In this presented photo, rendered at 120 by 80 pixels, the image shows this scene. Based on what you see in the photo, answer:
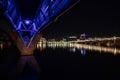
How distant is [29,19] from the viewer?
54156 mm

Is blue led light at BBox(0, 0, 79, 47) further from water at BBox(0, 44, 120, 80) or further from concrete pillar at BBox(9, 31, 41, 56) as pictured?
water at BBox(0, 44, 120, 80)

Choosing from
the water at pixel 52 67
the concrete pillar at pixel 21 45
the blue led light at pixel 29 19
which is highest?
the blue led light at pixel 29 19

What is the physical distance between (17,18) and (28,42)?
20.8 ft

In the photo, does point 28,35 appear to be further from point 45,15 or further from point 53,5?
point 53,5

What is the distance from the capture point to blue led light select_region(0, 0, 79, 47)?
42219 millimetres

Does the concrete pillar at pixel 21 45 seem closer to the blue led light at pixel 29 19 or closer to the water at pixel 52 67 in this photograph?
the blue led light at pixel 29 19

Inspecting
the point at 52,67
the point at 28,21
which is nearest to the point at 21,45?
the point at 28,21

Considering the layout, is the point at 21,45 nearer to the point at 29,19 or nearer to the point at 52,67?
the point at 29,19

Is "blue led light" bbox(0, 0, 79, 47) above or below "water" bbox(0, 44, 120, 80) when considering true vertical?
above

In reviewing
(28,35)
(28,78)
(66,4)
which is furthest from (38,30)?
(28,78)

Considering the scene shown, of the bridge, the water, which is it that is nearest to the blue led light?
the bridge

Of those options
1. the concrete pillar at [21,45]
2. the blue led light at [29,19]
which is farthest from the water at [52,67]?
the blue led light at [29,19]

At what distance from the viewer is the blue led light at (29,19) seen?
42.2m

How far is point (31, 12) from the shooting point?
5200 centimetres
